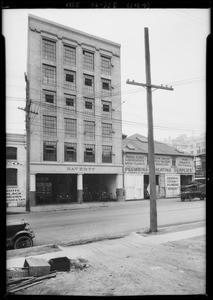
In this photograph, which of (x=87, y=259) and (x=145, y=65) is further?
(x=145, y=65)

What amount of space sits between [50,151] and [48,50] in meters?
11.2

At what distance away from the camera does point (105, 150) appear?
31.7m

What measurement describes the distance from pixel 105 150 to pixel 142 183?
677 cm

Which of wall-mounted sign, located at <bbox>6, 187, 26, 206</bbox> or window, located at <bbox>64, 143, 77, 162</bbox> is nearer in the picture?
wall-mounted sign, located at <bbox>6, 187, 26, 206</bbox>

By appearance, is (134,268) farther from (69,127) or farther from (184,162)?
(184,162)

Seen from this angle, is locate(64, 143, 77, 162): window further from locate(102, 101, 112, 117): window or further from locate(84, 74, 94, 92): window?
locate(84, 74, 94, 92): window

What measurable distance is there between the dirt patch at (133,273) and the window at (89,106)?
23080 millimetres

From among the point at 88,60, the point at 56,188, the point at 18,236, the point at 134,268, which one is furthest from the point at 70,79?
the point at 134,268

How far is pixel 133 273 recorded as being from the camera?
649 cm

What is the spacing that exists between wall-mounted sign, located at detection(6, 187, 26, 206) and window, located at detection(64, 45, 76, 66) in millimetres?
15275

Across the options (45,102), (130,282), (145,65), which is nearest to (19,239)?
(130,282)

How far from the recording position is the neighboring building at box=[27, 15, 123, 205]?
91.1 feet

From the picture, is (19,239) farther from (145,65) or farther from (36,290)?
(145,65)

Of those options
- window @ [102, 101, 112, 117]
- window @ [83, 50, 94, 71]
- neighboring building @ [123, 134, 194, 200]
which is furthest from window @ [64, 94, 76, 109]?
neighboring building @ [123, 134, 194, 200]
